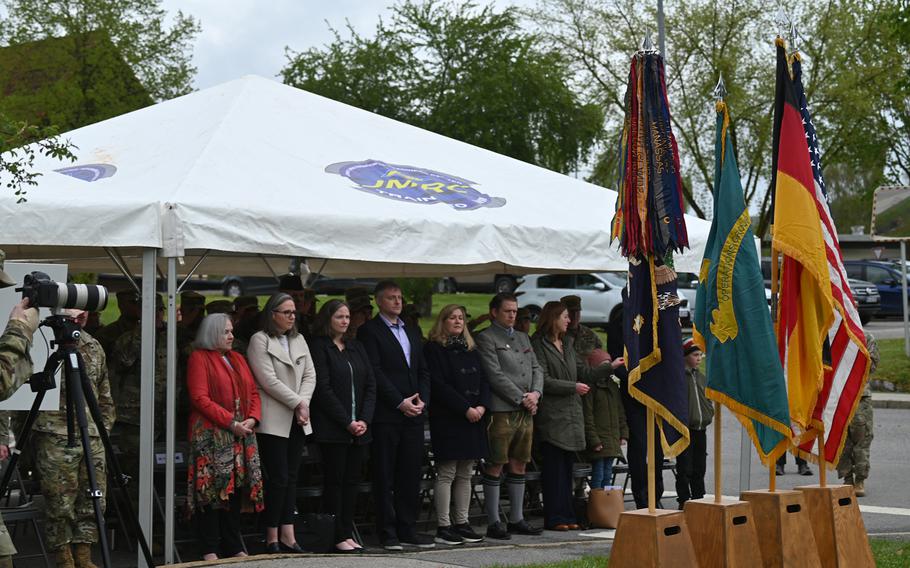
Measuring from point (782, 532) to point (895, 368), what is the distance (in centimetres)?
1726

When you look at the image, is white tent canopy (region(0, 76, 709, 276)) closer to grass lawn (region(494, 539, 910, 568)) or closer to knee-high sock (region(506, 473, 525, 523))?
knee-high sock (region(506, 473, 525, 523))

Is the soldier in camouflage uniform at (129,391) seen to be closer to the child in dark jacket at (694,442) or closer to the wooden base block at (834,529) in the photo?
the child in dark jacket at (694,442)

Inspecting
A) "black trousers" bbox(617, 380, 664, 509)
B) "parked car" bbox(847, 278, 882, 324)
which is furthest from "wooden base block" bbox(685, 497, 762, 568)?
"parked car" bbox(847, 278, 882, 324)

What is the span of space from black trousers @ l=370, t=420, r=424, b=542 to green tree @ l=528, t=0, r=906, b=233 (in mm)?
28161

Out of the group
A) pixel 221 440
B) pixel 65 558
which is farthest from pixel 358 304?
pixel 65 558

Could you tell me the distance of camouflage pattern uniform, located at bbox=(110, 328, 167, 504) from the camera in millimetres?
9656

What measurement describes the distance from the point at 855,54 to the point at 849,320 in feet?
102

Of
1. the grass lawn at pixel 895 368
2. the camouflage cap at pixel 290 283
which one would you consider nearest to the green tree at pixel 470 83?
the grass lawn at pixel 895 368

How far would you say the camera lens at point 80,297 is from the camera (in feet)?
19.6

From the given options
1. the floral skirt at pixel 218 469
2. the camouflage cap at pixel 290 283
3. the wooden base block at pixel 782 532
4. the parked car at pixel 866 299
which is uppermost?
the parked car at pixel 866 299

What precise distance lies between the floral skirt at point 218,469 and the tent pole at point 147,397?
1.70 ft

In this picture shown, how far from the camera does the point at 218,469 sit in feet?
29.4

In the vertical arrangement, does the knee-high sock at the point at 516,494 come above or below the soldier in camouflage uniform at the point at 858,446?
below

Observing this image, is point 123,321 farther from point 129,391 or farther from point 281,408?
point 281,408
